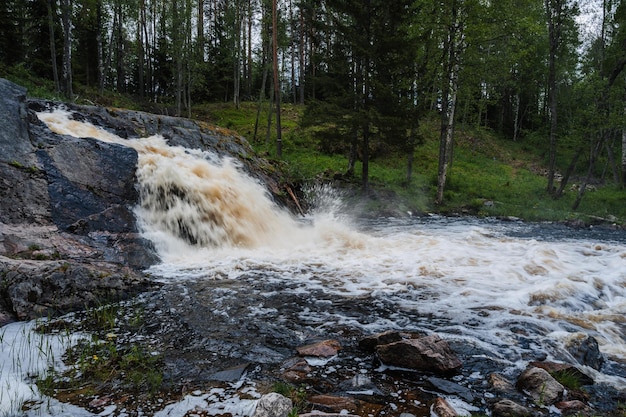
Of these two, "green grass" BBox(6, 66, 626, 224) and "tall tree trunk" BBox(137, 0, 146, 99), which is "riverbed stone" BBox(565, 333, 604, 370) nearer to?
"green grass" BBox(6, 66, 626, 224)

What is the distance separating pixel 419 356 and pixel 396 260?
5293 mm

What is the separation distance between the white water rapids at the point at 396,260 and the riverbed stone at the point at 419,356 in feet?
2.81

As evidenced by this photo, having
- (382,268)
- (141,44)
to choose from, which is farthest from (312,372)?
(141,44)

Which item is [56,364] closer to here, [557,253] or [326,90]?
[557,253]

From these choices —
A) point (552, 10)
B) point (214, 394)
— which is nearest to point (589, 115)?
point (552, 10)

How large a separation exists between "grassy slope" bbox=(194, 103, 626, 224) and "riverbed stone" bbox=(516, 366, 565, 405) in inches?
602

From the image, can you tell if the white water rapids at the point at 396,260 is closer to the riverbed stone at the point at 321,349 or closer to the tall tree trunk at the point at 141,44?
the riverbed stone at the point at 321,349

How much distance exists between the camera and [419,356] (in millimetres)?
4277

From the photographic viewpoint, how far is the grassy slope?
1964 centimetres

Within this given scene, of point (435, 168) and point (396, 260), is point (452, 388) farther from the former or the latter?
point (435, 168)

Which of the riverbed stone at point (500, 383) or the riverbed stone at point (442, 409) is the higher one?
the riverbed stone at point (442, 409)

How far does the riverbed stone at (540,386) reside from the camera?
3.70 m

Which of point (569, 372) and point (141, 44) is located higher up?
point (141, 44)

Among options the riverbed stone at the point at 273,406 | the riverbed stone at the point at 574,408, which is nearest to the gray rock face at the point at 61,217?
the riverbed stone at the point at 273,406
